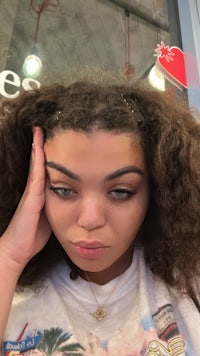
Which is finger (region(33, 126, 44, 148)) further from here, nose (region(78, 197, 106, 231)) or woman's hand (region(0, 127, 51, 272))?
nose (region(78, 197, 106, 231))

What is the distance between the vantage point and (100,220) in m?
0.60

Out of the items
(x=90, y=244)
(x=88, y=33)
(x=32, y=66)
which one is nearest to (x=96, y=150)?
(x=90, y=244)

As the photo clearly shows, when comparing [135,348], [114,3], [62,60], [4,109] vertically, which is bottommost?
[135,348]

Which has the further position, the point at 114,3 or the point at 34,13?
the point at 114,3

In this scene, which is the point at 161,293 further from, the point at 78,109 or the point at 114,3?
the point at 114,3

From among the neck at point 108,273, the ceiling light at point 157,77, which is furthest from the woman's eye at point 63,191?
the ceiling light at point 157,77

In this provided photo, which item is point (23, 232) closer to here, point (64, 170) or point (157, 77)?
point (64, 170)

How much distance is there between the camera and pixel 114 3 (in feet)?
5.44

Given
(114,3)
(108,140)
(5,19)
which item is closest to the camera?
(108,140)

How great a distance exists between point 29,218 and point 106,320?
0.22 metres

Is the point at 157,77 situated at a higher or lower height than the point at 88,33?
lower

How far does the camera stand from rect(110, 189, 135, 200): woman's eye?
24.7 inches

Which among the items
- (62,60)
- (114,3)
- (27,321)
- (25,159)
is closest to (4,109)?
(25,159)

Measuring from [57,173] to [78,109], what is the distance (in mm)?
108
